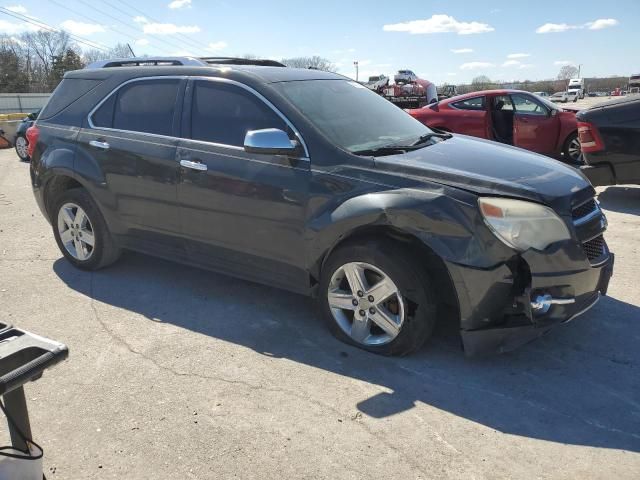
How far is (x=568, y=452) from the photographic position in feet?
8.77

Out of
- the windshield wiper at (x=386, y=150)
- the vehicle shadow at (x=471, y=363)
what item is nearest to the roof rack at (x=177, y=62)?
the windshield wiper at (x=386, y=150)

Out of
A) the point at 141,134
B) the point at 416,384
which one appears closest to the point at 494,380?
the point at 416,384

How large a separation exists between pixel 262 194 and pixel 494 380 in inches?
75.8

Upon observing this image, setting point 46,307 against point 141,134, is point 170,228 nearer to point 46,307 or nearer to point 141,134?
point 141,134

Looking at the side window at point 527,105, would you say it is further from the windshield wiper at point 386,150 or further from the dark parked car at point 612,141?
the windshield wiper at point 386,150

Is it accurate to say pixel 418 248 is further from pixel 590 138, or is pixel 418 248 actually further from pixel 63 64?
pixel 63 64

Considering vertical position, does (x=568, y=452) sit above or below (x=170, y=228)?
below

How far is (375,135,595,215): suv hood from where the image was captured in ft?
10.7

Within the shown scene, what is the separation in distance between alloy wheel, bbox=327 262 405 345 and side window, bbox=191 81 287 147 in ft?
3.69

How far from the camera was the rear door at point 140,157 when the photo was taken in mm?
4414

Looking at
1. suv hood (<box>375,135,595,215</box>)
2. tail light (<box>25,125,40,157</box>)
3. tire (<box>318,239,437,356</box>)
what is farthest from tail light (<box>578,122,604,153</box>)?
A: tail light (<box>25,125,40,157</box>)

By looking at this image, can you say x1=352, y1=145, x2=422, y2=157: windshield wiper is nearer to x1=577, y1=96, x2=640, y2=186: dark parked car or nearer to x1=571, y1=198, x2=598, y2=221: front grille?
x1=571, y1=198, x2=598, y2=221: front grille

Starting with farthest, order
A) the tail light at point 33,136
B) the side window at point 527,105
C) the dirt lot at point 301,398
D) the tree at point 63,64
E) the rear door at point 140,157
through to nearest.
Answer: the tree at point 63,64, the side window at point 527,105, the tail light at point 33,136, the rear door at point 140,157, the dirt lot at point 301,398

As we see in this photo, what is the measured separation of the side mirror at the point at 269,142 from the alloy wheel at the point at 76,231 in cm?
219
